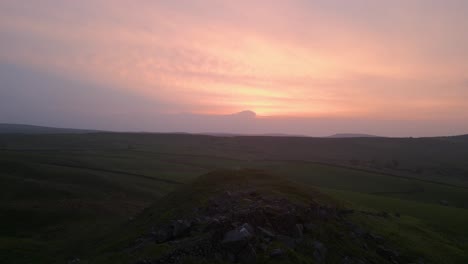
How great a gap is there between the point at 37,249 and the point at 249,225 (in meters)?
17.3

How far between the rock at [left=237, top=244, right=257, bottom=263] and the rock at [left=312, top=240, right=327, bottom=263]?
362cm

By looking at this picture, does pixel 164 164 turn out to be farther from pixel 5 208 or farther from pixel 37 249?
pixel 37 249

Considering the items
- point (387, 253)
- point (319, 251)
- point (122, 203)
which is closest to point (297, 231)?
point (319, 251)

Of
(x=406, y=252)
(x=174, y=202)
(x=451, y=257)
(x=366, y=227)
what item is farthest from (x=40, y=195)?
(x=451, y=257)

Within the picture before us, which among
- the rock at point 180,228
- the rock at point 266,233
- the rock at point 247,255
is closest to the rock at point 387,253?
the rock at point 266,233

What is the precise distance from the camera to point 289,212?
66.6 feet

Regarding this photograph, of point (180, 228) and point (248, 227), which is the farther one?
point (180, 228)

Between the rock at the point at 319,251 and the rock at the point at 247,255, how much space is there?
362 cm

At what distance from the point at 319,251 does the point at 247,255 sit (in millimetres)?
4458

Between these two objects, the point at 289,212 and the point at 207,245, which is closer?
the point at 207,245

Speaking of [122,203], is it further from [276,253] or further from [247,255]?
[276,253]

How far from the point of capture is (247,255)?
50.5 ft

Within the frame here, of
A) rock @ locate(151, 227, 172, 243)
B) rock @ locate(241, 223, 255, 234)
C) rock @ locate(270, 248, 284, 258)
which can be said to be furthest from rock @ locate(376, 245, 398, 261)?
rock @ locate(151, 227, 172, 243)

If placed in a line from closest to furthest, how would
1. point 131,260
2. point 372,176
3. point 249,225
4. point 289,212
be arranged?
point 131,260, point 249,225, point 289,212, point 372,176
